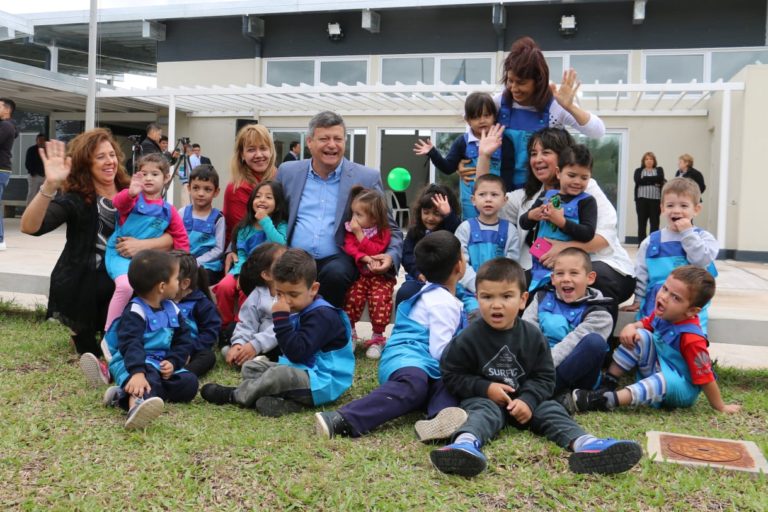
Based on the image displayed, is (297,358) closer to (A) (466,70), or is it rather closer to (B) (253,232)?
(B) (253,232)

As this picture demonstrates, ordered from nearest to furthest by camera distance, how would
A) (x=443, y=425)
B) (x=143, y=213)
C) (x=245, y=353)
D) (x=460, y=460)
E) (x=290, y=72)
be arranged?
1. (x=460, y=460)
2. (x=443, y=425)
3. (x=245, y=353)
4. (x=143, y=213)
5. (x=290, y=72)

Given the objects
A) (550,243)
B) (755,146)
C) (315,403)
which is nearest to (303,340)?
(315,403)

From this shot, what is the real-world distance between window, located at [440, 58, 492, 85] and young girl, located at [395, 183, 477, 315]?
1134cm

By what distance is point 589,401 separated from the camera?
337 cm

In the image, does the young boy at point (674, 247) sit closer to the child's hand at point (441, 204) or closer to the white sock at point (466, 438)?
the child's hand at point (441, 204)

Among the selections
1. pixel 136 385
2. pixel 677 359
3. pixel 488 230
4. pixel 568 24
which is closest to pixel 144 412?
pixel 136 385

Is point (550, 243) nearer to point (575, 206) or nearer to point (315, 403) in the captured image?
point (575, 206)

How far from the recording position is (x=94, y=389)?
362cm

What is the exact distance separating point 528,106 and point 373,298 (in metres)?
1.50

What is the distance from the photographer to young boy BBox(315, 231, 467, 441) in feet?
9.53

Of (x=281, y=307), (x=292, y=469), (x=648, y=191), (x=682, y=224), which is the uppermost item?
(x=648, y=191)

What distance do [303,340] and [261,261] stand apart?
87cm

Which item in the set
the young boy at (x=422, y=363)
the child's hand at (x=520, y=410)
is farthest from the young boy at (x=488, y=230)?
the child's hand at (x=520, y=410)

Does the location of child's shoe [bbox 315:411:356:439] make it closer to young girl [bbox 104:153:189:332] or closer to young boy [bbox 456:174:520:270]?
young boy [bbox 456:174:520:270]
